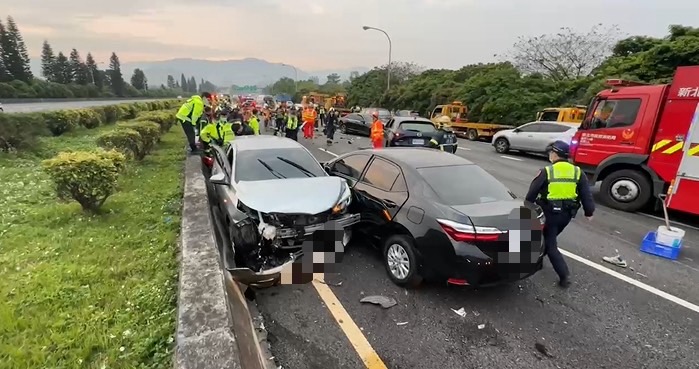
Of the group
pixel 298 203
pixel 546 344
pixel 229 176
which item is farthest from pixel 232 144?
pixel 546 344

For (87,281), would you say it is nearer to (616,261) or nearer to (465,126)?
(616,261)

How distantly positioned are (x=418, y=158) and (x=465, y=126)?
707 inches

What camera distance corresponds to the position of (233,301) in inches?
126

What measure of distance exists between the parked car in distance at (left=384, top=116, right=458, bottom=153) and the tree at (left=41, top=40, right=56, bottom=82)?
266 feet

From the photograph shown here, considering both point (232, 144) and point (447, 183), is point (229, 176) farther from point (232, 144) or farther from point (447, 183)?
point (447, 183)

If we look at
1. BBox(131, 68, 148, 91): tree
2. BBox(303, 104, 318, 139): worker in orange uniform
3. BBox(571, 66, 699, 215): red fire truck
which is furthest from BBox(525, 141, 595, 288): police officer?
BBox(131, 68, 148, 91): tree

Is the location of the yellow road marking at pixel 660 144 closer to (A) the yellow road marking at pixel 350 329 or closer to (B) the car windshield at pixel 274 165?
(B) the car windshield at pixel 274 165

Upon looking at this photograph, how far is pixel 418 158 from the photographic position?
4617 millimetres

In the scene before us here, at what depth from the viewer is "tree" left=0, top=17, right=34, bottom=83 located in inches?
2131

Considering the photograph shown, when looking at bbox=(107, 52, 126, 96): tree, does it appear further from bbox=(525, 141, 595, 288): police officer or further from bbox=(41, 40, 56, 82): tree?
bbox=(525, 141, 595, 288): police officer

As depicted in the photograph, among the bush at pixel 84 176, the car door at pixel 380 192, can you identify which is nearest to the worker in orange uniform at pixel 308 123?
the bush at pixel 84 176

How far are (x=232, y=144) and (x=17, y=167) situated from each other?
5949 mm

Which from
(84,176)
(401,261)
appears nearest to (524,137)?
(401,261)

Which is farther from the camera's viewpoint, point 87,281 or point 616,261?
point 616,261
